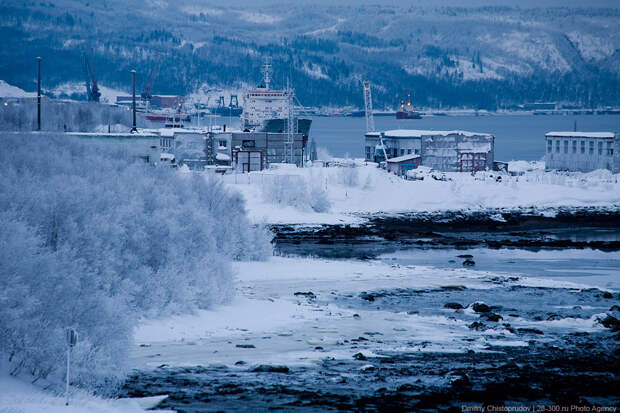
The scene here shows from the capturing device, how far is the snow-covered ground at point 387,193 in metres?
50.5

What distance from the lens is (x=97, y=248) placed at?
19609mm

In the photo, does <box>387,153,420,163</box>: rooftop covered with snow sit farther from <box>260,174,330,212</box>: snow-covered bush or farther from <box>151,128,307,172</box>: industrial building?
<box>260,174,330,212</box>: snow-covered bush

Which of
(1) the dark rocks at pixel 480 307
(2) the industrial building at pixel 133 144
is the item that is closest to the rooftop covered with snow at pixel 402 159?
(2) the industrial building at pixel 133 144

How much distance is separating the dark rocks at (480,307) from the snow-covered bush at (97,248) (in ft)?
20.2

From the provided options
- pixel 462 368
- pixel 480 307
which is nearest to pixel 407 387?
pixel 462 368

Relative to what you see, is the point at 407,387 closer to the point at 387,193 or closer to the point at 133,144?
the point at 133,144

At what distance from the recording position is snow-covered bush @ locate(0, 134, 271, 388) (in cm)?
1341

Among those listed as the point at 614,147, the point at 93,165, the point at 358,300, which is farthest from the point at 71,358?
the point at 614,147

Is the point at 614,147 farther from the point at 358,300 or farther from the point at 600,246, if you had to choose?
the point at 358,300

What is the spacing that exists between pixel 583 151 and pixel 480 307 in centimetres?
5760

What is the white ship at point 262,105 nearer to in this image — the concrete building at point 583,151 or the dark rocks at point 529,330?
the concrete building at point 583,151

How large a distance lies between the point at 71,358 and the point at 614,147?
218 feet

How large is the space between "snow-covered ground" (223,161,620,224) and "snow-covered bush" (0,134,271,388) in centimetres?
1463

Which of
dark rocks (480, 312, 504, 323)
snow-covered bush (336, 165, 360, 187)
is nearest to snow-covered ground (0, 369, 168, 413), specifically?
dark rocks (480, 312, 504, 323)
